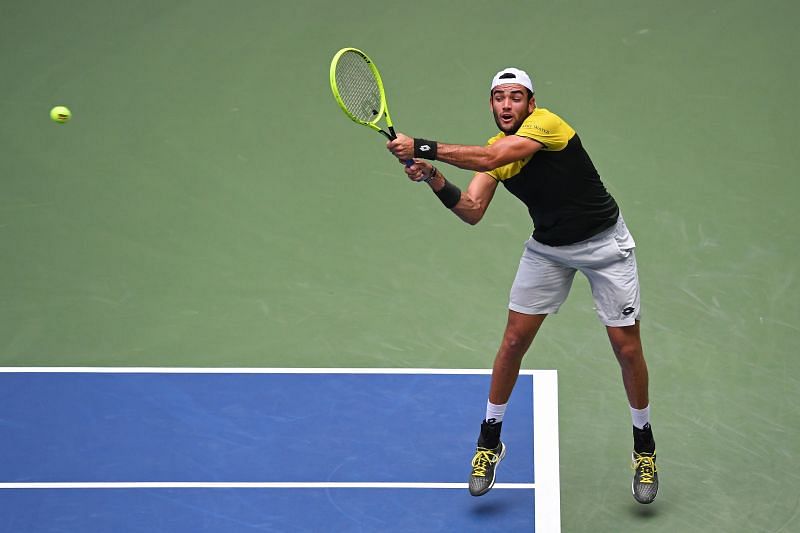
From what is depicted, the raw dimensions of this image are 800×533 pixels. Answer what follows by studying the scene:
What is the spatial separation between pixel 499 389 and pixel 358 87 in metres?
1.71

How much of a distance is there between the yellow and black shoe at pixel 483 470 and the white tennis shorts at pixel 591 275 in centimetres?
77

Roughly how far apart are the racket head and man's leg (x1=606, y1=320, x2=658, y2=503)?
5.32 feet

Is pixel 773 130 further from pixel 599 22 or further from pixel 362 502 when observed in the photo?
pixel 362 502

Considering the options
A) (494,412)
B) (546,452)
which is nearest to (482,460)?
(494,412)

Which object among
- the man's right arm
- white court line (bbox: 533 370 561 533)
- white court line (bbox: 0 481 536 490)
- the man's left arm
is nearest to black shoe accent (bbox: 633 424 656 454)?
white court line (bbox: 533 370 561 533)

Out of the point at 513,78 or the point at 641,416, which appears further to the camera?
the point at 641,416

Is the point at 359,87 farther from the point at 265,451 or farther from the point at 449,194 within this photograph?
the point at 265,451

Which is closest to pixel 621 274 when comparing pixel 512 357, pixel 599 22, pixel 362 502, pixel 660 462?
pixel 512 357

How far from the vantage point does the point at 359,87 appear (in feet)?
23.2

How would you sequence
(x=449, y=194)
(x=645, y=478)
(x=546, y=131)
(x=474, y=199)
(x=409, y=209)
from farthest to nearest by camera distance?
(x=409, y=209) → (x=645, y=478) → (x=474, y=199) → (x=449, y=194) → (x=546, y=131)

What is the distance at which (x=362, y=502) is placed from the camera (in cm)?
730

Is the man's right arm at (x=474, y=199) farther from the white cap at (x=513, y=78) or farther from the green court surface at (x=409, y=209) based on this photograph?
the green court surface at (x=409, y=209)

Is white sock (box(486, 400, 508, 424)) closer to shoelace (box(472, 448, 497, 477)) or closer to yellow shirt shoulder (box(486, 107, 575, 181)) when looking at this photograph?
shoelace (box(472, 448, 497, 477))

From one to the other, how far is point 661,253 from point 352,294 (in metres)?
2.03
